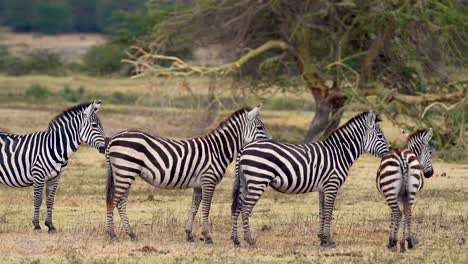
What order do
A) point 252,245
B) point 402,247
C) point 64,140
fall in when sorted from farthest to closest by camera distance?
point 64,140 < point 252,245 < point 402,247

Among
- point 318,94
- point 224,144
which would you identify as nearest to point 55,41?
point 318,94

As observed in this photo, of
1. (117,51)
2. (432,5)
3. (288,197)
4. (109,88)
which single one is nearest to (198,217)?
(288,197)

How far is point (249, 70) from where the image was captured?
23109mm

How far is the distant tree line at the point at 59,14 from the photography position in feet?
239

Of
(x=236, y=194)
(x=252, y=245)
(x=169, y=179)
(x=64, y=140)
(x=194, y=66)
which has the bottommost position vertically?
(x=252, y=245)

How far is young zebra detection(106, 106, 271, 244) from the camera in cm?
1087

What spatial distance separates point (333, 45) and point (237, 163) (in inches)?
451

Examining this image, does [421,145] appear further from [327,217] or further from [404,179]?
[327,217]

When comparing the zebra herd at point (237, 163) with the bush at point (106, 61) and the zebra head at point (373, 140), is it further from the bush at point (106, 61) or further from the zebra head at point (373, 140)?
the bush at point (106, 61)

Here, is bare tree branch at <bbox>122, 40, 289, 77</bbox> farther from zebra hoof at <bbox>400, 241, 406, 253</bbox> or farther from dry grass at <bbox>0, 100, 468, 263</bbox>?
zebra hoof at <bbox>400, 241, 406, 253</bbox>

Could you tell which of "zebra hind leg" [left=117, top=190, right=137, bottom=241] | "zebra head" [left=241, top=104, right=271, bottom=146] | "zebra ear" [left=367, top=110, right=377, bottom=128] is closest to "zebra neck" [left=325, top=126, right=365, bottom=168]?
"zebra ear" [left=367, top=110, right=377, bottom=128]

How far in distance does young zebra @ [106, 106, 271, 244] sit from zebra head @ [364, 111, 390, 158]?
50.6 inches

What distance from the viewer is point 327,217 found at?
1090 centimetres

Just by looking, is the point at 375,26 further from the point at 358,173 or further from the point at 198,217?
the point at 198,217
